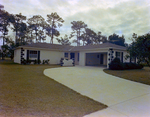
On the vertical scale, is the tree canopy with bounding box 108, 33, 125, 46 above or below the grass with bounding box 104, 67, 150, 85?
above

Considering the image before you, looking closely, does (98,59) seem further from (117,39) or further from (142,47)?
(117,39)

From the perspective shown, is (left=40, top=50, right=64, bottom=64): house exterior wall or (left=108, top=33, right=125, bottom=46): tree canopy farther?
(left=108, top=33, right=125, bottom=46): tree canopy

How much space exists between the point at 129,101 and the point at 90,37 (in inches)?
1535

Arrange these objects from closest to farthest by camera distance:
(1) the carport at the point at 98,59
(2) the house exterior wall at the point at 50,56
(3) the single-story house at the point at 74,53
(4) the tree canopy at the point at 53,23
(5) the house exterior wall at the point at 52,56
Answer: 1. (3) the single-story house at the point at 74,53
2. (2) the house exterior wall at the point at 50,56
3. (5) the house exterior wall at the point at 52,56
4. (1) the carport at the point at 98,59
5. (4) the tree canopy at the point at 53,23

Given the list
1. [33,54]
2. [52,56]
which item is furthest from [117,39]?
[33,54]

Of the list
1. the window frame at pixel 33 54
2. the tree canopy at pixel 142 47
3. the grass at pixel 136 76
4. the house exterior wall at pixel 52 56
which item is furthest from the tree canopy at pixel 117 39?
the tree canopy at pixel 142 47

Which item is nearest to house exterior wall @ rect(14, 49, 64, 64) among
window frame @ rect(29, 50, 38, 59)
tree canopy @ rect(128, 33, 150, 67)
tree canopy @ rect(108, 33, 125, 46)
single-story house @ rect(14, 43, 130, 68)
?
single-story house @ rect(14, 43, 130, 68)

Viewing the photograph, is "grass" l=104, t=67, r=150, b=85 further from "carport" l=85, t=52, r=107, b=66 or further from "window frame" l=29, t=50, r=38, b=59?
"window frame" l=29, t=50, r=38, b=59

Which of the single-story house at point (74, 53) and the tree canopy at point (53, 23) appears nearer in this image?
the single-story house at point (74, 53)

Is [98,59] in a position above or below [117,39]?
below

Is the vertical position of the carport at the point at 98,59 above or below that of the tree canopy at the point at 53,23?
below

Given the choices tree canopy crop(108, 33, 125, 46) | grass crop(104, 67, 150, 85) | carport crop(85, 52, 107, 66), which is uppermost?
tree canopy crop(108, 33, 125, 46)

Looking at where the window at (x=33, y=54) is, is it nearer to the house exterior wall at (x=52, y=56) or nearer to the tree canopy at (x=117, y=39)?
the house exterior wall at (x=52, y=56)

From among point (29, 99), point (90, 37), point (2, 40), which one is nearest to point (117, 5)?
point (29, 99)
